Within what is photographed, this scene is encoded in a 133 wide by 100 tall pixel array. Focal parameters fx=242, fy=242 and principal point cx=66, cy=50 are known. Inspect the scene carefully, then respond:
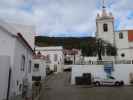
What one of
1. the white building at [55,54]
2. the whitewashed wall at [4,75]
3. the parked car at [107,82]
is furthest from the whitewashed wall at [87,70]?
the whitewashed wall at [4,75]

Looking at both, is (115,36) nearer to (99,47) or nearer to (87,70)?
(99,47)

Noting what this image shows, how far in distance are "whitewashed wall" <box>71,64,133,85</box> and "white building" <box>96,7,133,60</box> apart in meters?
11.9

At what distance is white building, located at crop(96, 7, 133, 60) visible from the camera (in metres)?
52.8

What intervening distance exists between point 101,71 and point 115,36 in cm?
1525

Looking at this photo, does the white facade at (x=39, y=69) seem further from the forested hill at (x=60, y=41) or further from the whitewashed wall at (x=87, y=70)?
the forested hill at (x=60, y=41)

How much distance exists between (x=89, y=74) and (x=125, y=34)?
A: 58.4 feet

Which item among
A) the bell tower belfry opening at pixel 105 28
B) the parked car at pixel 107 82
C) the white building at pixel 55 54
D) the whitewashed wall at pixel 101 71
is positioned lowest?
the parked car at pixel 107 82

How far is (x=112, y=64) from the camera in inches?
1592

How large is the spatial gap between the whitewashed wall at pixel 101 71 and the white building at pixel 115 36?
11.9m

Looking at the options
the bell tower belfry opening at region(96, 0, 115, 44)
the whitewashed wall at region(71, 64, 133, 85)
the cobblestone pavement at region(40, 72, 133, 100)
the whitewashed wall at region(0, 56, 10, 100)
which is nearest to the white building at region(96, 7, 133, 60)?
Result: the bell tower belfry opening at region(96, 0, 115, 44)

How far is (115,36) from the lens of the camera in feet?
175

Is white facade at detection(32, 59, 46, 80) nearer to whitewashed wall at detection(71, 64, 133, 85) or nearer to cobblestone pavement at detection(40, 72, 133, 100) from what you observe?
whitewashed wall at detection(71, 64, 133, 85)

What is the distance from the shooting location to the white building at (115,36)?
5278 centimetres

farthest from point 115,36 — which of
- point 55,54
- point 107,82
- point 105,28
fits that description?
point 107,82
